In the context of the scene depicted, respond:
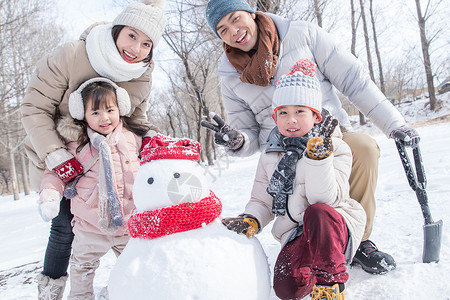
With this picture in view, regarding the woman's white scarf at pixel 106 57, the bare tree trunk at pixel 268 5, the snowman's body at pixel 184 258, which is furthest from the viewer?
the bare tree trunk at pixel 268 5

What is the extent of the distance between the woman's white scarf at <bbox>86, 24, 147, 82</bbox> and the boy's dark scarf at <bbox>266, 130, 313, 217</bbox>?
1.05 meters

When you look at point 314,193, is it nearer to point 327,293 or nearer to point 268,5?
point 327,293

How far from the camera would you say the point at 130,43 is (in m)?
1.86

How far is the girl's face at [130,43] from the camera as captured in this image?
185 centimetres

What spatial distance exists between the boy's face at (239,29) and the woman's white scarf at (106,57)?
0.58 m

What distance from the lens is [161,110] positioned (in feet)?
75.4

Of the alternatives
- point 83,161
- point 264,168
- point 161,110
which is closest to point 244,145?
point 264,168

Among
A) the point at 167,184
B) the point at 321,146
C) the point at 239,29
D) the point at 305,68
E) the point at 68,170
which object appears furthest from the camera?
the point at 239,29

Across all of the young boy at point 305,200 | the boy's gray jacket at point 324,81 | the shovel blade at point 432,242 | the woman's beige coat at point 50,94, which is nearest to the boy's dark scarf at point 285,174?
the young boy at point 305,200

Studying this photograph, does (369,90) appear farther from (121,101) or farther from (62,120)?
(62,120)

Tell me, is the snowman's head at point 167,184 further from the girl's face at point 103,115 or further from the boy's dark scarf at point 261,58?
the boy's dark scarf at point 261,58

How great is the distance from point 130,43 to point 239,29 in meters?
0.68

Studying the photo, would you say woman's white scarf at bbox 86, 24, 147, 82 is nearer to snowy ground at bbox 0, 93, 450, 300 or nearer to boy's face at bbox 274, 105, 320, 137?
snowy ground at bbox 0, 93, 450, 300

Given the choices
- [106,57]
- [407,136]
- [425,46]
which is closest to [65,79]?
[106,57]
